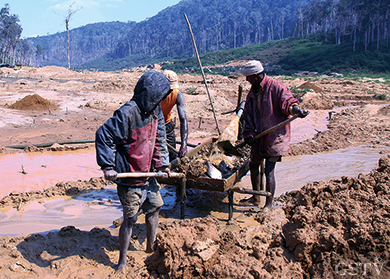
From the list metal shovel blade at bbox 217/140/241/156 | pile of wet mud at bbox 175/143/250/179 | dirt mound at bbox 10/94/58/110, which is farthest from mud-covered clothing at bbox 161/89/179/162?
dirt mound at bbox 10/94/58/110

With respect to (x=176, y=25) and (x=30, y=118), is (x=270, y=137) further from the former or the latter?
(x=176, y=25)

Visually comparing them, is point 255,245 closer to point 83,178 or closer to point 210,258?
point 210,258

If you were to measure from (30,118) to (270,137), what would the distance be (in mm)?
9326

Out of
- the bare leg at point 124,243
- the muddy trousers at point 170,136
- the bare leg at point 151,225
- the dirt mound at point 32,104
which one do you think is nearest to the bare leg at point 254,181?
the muddy trousers at point 170,136

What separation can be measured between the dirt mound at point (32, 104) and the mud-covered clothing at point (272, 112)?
10.6 metres

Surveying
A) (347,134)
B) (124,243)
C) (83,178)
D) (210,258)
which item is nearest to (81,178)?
(83,178)

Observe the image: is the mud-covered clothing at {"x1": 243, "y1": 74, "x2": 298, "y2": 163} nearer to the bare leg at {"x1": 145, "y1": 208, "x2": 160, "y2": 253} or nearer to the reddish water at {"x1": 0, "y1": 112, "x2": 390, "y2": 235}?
the reddish water at {"x1": 0, "y1": 112, "x2": 390, "y2": 235}

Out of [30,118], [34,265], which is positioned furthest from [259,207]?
[30,118]

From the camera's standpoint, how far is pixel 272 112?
4.00 m

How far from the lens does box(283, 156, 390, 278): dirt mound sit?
7.64ft

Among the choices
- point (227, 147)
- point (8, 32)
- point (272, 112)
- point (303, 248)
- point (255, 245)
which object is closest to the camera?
point (303, 248)

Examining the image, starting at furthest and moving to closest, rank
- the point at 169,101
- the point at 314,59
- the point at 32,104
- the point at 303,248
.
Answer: the point at 314,59 → the point at 32,104 → the point at 169,101 → the point at 303,248

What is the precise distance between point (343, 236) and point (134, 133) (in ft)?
6.22

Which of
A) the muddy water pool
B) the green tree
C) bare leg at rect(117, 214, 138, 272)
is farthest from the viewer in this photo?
the green tree
